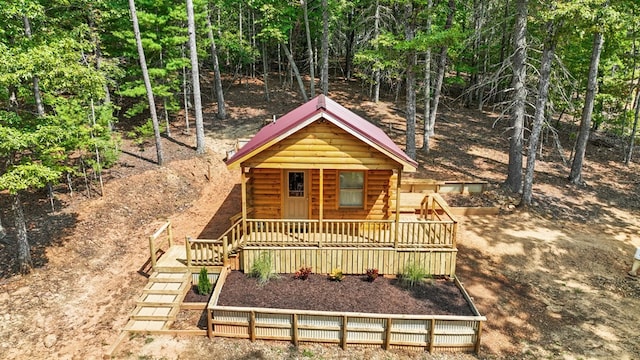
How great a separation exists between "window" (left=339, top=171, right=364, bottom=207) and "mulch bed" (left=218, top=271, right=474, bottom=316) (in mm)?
2517

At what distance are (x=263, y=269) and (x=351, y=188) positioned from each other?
3.94 meters

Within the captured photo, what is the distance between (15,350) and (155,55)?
1826 cm

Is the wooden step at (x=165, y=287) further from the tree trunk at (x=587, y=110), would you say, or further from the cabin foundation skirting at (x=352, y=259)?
the tree trunk at (x=587, y=110)

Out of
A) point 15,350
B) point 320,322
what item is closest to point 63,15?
point 15,350

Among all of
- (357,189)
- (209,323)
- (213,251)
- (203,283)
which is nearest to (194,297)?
(203,283)

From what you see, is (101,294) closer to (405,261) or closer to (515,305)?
(405,261)

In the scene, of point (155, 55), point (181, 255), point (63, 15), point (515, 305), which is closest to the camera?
point (515, 305)

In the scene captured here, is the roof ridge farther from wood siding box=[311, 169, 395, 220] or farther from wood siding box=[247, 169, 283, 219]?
wood siding box=[247, 169, 283, 219]

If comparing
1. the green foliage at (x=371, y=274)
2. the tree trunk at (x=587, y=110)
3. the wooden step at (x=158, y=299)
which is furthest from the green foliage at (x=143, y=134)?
the tree trunk at (x=587, y=110)

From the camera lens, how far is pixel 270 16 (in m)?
25.0

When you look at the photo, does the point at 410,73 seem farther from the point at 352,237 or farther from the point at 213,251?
the point at 213,251

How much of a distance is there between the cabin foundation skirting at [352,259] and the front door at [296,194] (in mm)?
1622

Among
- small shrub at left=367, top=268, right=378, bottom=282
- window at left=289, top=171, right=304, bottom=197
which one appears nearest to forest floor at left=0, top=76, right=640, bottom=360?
small shrub at left=367, top=268, right=378, bottom=282

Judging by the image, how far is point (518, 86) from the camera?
1691 cm
